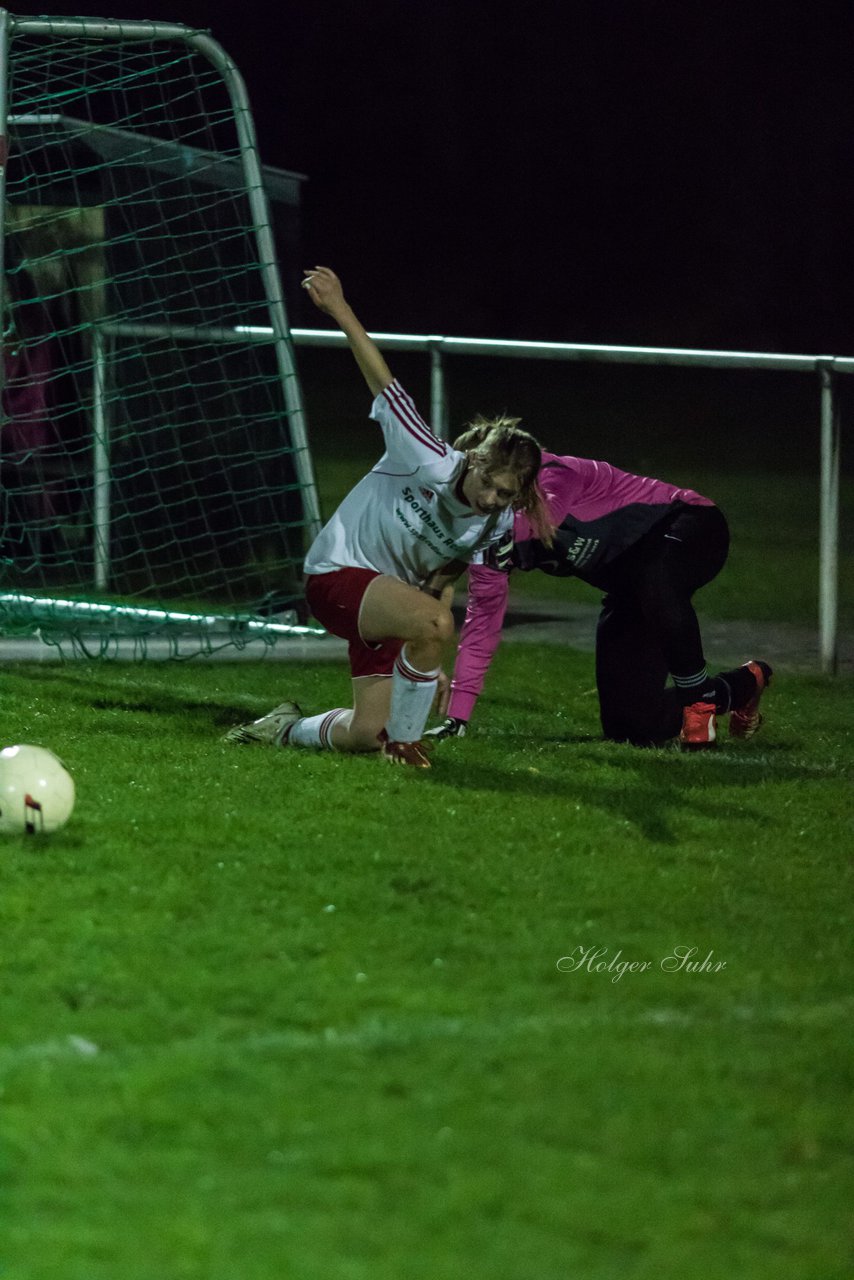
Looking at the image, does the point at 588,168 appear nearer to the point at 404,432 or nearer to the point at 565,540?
the point at 565,540

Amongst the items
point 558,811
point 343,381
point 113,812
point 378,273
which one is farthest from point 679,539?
point 343,381

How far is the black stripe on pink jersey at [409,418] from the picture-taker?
18.4 ft

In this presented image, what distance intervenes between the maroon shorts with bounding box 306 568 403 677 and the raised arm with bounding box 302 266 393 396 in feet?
1.96

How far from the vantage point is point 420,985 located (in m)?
3.62

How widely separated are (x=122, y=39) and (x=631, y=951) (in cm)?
511

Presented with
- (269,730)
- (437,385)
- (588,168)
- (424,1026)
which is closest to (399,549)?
(269,730)

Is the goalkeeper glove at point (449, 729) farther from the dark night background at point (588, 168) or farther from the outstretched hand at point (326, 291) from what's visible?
the dark night background at point (588, 168)

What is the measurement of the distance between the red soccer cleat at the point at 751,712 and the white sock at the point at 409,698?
4.72 ft

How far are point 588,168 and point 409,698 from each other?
19.0 m

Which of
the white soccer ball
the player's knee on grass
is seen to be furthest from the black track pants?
the white soccer ball

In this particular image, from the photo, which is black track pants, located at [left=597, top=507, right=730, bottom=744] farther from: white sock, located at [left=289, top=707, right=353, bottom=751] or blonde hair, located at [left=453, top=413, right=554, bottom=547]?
white sock, located at [left=289, top=707, right=353, bottom=751]

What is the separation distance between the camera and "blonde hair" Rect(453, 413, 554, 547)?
5344 millimetres

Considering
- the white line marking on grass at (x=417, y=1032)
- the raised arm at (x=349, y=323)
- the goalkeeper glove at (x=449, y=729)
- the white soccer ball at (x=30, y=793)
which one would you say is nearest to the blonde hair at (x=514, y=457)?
the raised arm at (x=349, y=323)

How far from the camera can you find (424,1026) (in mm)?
3387
